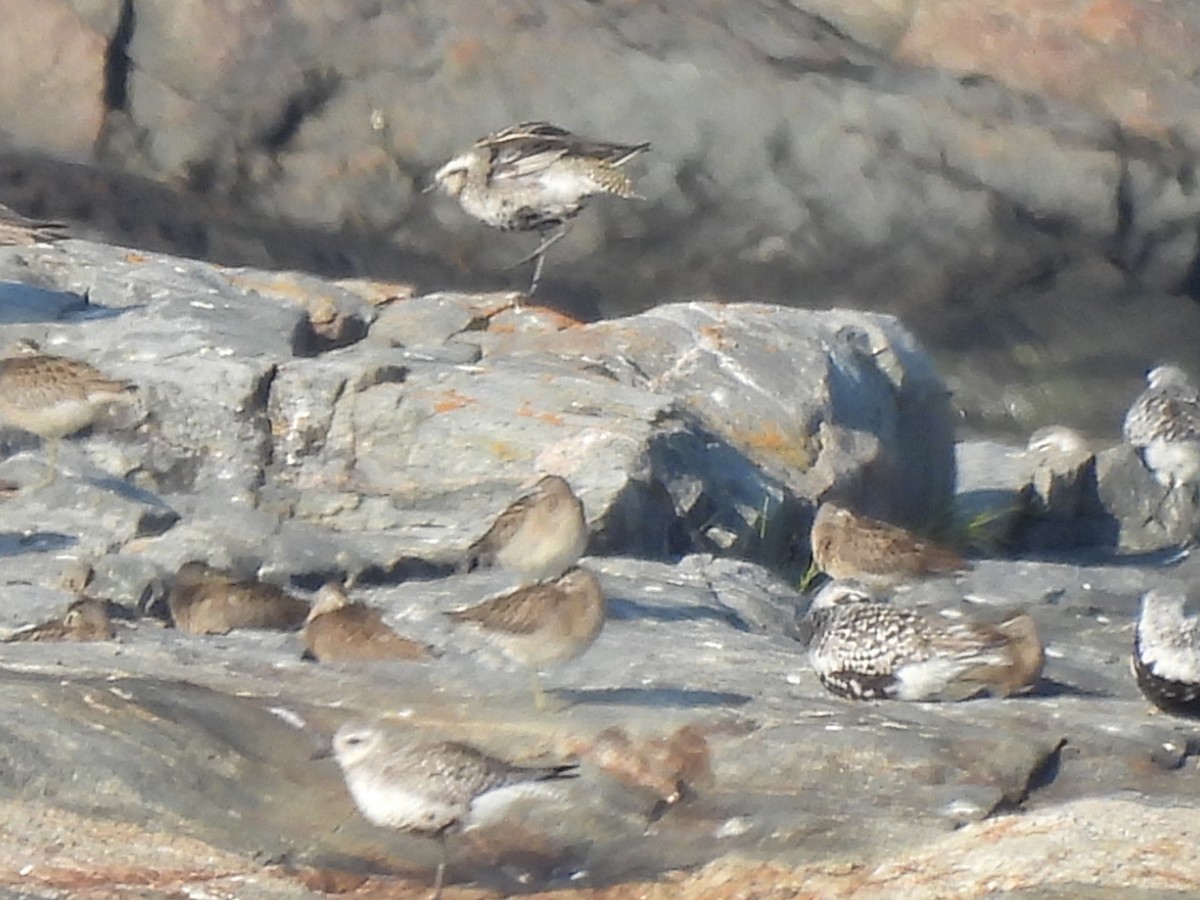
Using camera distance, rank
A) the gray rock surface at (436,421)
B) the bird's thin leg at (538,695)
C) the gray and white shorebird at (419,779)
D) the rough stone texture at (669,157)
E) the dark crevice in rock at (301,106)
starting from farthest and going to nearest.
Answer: the dark crevice in rock at (301,106) < the rough stone texture at (669,157) < the gray rock surface at (436,421) < the bird's thin leg at (538,695) < the gray and white shorebird at (419,779)

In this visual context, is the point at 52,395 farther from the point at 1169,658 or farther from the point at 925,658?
the point at 1169,658

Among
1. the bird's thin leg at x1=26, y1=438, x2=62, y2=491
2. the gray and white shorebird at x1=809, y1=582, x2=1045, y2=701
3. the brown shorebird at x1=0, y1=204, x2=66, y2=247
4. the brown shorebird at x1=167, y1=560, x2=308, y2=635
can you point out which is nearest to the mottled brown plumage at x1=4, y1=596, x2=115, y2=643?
the brown shorebird at x1=167, y1=560, x2=308, y2=635

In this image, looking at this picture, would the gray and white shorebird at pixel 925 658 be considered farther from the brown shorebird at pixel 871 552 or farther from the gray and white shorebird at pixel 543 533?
the brown shorebird at pixel 871 552

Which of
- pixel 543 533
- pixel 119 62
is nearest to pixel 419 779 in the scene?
pixel 543 533

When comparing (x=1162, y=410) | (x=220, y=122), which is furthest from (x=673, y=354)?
(x=220, y=122)

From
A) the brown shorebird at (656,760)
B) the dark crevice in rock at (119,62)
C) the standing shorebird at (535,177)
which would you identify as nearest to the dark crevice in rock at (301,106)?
the dark crevice in rock at (119,62)

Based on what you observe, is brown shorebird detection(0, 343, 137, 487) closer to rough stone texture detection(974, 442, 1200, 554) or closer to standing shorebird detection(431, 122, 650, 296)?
standing shorebird detection(431, 122, 650, 296)
